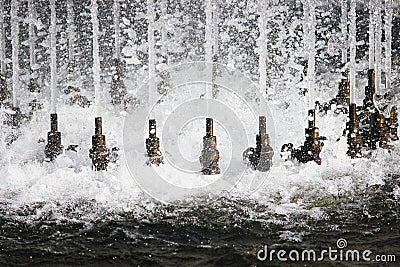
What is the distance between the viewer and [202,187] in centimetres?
437

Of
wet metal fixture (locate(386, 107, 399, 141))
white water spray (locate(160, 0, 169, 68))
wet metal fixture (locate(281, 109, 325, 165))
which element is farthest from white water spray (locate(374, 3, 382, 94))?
white water spray (locate(160, 0, 169, 68))

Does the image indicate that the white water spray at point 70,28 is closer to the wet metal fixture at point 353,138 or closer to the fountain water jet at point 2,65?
the fountain water jet at point 2,65

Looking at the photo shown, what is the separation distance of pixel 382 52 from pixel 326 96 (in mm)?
1176

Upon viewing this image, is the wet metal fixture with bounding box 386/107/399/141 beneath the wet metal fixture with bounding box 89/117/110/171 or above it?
above

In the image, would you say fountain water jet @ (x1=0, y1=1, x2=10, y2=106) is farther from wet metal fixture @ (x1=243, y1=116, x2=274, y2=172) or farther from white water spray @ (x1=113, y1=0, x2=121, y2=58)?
wet metal fixture @ (x1=243, y1=116, x2=274, y2=172)

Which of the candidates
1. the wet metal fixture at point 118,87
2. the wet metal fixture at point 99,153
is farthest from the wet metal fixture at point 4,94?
the wet metal fixture at point 99,153

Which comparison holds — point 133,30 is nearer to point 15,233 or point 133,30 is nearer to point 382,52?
point 382,52

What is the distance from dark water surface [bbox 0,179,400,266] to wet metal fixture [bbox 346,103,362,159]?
3.96 ft

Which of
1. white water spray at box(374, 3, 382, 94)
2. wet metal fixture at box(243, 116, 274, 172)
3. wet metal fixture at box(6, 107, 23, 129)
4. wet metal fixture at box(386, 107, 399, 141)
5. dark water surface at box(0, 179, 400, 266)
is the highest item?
white water spray at box(374, 3, 382, 94)

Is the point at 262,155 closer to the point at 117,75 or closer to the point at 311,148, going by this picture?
the point at 311,148

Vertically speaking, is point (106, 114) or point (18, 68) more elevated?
point (18, 68)

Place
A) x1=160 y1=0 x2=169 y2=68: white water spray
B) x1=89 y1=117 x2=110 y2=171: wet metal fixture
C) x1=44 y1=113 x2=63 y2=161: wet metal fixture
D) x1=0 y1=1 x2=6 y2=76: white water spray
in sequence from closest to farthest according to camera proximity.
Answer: x1=89 y1=117 x2=110 y2=171: wet metal fixture, x1=44 y1=113 x2=63 y2=161: wet metal fixture, x1=160 y1=0 x2=169 y2=68: white water spray, x1=0 y1=1 x2=6 y2=76: white water spray

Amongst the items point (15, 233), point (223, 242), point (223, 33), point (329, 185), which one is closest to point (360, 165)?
point (329, 185)

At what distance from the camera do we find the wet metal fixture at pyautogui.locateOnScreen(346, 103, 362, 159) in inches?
198
